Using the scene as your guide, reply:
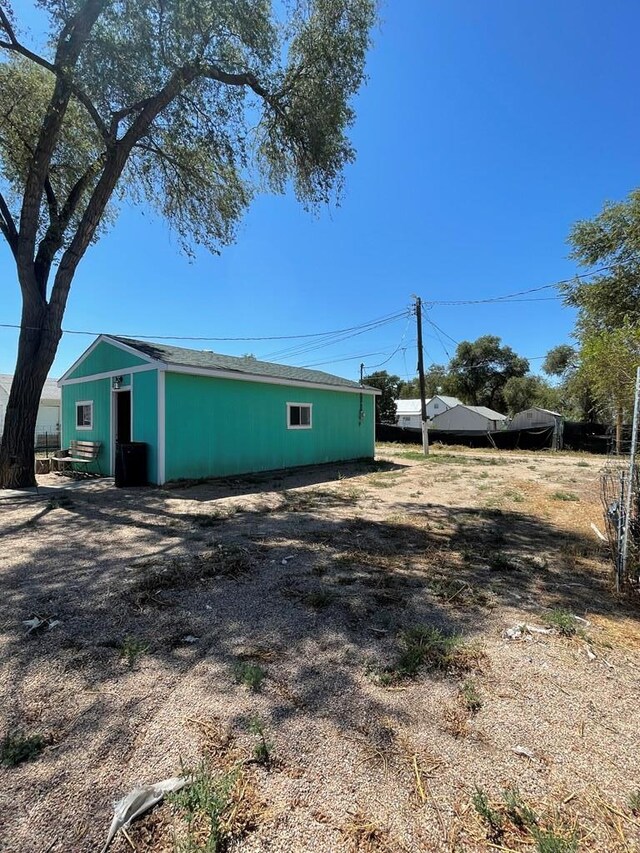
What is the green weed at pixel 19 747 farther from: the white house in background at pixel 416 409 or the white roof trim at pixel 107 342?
the white house in background at pixel 416 409

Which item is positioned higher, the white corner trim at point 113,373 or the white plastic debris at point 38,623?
the white corner trim at point 113,373

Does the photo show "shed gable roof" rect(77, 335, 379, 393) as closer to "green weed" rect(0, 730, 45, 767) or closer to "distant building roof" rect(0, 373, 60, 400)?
"green weed" rect(0, 730, 45, 767)

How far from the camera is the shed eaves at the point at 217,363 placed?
9.15 metres

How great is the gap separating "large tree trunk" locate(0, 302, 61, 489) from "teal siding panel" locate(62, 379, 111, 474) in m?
1.71

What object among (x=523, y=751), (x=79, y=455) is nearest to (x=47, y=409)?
(x=79, y=455)

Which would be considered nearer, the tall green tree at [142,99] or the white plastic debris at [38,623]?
the white plastic debris at [38,623]

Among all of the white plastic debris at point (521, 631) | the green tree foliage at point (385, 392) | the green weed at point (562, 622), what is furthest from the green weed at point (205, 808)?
the green tree foliage at point (385, 392)

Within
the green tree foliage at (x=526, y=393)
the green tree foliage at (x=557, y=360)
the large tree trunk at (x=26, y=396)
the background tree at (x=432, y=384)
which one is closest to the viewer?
the large tree trunk at (x=26, y=396)

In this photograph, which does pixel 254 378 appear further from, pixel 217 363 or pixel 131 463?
pixel 131 463

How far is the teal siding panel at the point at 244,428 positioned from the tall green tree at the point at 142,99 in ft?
9.44

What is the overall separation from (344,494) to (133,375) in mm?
5461

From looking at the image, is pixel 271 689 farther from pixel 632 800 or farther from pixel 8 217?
pixel 8 217

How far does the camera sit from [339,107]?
8.39 m

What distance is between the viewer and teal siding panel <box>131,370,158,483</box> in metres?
8.49
